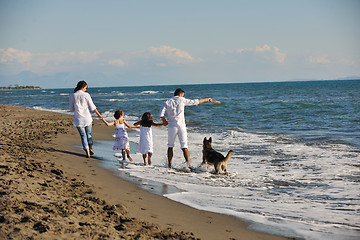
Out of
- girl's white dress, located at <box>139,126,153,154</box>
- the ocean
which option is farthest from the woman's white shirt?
girl's white dress, located at <box>139,126,153,154</box>

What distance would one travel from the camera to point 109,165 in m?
7.84

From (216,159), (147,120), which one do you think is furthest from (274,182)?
(147,120)

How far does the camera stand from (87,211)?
3.95 metres

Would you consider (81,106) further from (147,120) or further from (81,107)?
(147,120)

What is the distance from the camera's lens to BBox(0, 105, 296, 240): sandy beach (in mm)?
3340

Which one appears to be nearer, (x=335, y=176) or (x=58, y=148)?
(x=335, y=176)

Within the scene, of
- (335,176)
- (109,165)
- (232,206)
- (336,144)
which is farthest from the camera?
(336,144)

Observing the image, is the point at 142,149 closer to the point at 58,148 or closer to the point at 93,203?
the point at 58,148

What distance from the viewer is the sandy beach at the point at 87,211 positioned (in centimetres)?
334

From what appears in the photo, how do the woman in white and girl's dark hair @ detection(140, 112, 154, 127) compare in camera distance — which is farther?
girl's dark hair @ detection(140, 112, 154, 127)

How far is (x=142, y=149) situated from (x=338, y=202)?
4634 millimetres

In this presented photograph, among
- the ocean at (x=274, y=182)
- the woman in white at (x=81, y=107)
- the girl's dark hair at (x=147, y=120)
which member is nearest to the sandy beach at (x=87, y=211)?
the ocean at (x=274, y=182)

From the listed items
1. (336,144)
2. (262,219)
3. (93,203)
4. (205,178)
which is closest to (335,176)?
(205,178)

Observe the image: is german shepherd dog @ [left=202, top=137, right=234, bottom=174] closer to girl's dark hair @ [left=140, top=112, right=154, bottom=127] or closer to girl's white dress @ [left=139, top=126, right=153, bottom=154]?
girl's white dress @ [left=139, top=126, right=153, bottom=154]
